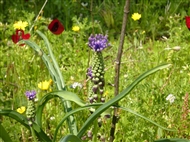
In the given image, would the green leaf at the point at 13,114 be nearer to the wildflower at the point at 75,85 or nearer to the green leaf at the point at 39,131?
the green leaf at the point at 39,131

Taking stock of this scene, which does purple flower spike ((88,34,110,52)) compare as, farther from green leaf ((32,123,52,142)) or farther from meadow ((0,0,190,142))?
green leaf ((32,123,52,142))

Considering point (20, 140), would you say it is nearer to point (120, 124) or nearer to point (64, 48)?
point (120, 124)

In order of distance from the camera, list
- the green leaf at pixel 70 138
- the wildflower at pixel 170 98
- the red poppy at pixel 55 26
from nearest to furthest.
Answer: the green leaf at pixel 70 138 → the wildflower at pixel 170 98 → the red poppy at pixel 55 26

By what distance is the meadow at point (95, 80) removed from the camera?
168cm

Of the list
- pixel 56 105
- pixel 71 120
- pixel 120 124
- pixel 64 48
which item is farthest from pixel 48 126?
pixel 64 48

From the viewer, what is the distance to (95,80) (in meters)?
1.61

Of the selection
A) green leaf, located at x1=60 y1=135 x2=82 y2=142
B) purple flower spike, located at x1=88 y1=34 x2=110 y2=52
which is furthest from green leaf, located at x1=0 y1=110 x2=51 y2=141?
purple flower spike, located at x1=88 y1=34 x2=110 y2=52

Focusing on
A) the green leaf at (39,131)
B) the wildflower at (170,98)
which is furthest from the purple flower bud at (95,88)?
the wildflower at (170,98)

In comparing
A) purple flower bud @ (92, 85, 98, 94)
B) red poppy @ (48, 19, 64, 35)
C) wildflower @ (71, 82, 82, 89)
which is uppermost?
red poppy @ (48, 19, 64, 35)

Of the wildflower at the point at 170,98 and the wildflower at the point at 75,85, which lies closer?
the wildflower at the point at 170,98

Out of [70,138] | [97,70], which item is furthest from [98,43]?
[70,138]

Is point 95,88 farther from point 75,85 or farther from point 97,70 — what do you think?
point 75,85

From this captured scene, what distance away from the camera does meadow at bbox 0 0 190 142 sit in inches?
66.1

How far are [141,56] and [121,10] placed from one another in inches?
38.3
